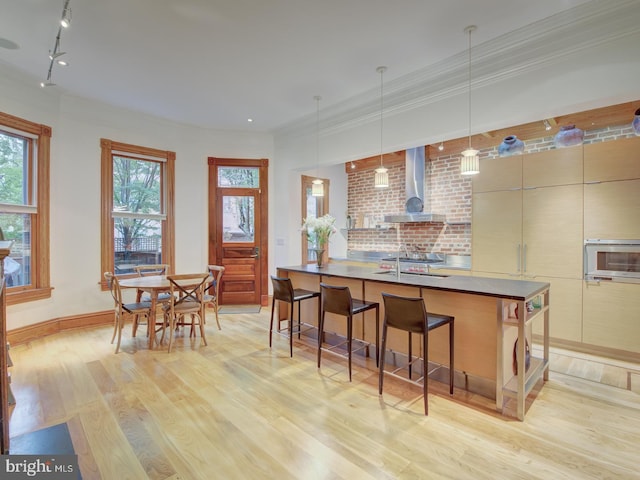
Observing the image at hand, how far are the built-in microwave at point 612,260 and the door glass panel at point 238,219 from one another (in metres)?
4.83

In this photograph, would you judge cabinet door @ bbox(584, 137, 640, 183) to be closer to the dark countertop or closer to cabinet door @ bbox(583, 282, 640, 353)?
cabinet door @ bbox(583, 282, 640, 353)

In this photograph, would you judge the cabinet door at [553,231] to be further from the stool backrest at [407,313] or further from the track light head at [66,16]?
the track light head at [66,16]

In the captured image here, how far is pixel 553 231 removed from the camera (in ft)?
12.3

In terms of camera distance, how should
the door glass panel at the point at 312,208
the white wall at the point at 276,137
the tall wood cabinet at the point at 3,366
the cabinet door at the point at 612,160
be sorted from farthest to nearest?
the door glass panel at the point at 312,208 < the cabinet door at the point at 612,160 < the white wall at the point at 276,137 < the tall wood cabinet at the point at 3,366

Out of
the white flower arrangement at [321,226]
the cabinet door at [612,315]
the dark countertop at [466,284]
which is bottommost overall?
the cabinet door at [612,315]

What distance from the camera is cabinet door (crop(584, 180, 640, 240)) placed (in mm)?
3266

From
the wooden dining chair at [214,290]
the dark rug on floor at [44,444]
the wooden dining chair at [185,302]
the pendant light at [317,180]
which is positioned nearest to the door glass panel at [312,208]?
the pendant light at [317,180]

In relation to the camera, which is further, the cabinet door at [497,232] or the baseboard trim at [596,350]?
the cabinet door at [497,232]

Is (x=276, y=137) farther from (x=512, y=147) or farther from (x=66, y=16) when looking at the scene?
(x=512, y=147)

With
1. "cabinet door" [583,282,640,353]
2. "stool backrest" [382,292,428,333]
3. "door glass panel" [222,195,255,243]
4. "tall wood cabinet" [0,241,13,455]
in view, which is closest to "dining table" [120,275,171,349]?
"door glass panel" [222,195,255,243]

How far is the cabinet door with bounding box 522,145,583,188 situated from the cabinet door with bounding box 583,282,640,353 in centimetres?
118

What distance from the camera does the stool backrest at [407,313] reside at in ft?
7.90

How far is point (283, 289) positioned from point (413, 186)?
3.35 metres

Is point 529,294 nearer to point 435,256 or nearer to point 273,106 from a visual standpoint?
point 435,256
